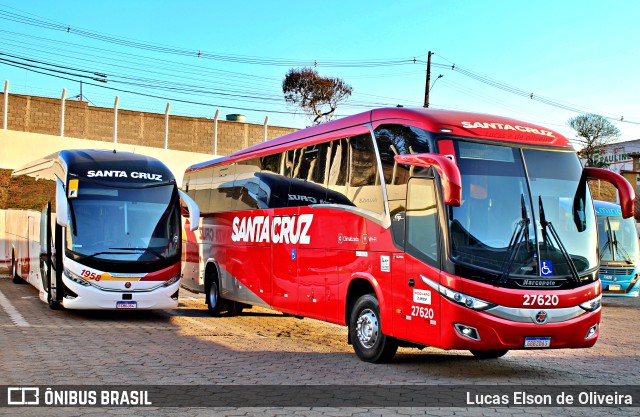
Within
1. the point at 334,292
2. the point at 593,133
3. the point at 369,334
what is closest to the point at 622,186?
the point at 369,334

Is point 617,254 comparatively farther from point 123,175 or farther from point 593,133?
point 593,133

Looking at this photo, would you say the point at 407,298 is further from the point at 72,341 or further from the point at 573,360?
the point at 72,341

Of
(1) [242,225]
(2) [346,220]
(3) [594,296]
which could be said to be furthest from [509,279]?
(1) [242,225]

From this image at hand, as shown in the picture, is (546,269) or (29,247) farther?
(29,247)

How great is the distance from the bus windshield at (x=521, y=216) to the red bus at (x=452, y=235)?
0.05ft

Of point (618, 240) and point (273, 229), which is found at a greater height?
point (273, 229)

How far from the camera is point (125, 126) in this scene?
147ft

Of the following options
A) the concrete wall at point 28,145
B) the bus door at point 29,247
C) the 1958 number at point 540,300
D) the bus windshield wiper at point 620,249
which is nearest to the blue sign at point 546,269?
the 1958 number at point 540,300

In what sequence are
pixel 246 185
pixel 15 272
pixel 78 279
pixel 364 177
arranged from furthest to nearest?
pixel 15 272 → pixel 246 185 → pixel 78 279 → pixel 364 177

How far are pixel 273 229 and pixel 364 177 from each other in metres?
3.49

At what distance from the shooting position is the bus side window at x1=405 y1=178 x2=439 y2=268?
31.6 feet

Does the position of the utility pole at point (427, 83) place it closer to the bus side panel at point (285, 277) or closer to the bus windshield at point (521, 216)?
the bus side panel at point (285, 277)

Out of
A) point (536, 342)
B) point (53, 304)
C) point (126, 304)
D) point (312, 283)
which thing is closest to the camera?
point (536, 342)

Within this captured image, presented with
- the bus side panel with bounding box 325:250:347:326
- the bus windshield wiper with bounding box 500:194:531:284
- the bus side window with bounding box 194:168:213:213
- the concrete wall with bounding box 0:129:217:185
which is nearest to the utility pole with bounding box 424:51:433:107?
the concrete wall with bounding box 0:129:217:185
